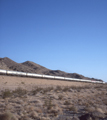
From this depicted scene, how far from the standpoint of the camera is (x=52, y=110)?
12.7 meters

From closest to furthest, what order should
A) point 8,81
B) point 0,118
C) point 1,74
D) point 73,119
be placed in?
point 0,118
point 73,119
point 8,81
point 1,74

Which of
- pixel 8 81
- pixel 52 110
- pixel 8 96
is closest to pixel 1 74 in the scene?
pixel 8 81

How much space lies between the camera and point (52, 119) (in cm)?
1038

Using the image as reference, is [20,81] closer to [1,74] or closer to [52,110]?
[1,74]

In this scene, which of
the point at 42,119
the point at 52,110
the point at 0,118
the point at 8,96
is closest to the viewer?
the point at 0,118

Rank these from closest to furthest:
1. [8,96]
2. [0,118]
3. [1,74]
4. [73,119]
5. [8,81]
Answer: [0,118]
[73,119]
[8,96]
[8,81]
[1,74]

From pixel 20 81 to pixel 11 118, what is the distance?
30015 millimetres

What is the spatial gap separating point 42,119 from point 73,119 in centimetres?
204

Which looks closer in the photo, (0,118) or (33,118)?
(0,118)

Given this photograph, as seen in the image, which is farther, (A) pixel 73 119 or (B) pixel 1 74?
(B) pixel 1 74

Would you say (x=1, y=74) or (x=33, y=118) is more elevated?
(x=1, y=74)

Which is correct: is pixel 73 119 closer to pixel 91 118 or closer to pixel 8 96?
pixel 91 118

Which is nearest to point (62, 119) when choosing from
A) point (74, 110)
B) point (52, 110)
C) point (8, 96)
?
point (52, 110)

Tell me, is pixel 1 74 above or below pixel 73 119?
above
